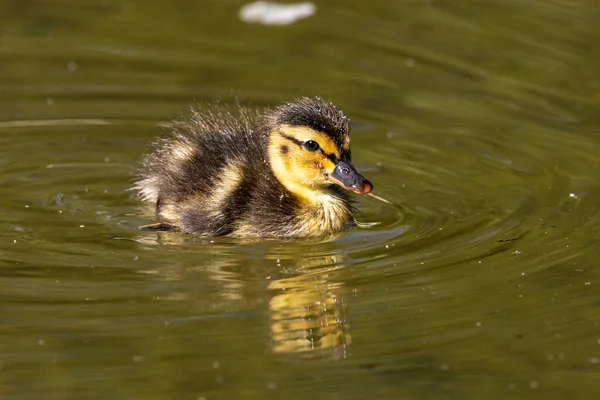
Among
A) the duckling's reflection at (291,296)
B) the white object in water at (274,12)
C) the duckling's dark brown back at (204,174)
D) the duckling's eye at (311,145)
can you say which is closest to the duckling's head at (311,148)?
the duckling's eye at (311,145)

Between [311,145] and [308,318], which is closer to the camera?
[308,318]

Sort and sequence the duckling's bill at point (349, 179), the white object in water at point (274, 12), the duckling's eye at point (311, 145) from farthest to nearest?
the white object in water at point (274, 12) → the duckling's eye at point (311, 145) → the duckling's bill at point (349, 179)

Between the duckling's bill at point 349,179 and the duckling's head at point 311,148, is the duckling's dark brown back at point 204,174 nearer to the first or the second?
the duckling's head at point 311,148

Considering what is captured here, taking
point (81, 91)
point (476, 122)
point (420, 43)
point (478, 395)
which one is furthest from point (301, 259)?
point (420, 43)

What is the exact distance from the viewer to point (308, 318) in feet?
16.0

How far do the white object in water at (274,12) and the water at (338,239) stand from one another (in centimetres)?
9

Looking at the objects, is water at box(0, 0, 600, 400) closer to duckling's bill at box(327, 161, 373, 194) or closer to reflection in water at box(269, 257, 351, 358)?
reflection in water at box(269, 257, 351, 358)

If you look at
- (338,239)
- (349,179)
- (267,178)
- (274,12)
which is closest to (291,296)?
(338,239)

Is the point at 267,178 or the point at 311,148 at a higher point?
the point at 311,148

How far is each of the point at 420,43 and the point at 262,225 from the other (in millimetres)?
3270

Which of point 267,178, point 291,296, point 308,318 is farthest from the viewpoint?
point 267,178

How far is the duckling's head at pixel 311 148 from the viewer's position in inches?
237

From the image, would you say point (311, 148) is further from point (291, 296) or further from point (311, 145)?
point (291, 296)

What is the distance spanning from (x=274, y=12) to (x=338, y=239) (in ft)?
11.7
